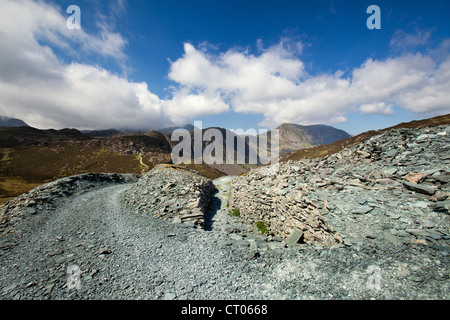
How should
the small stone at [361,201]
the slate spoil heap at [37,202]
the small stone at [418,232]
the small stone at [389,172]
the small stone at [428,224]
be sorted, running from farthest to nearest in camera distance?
the slate spoil heap at [37,202] < the small stone at [389,172] < the small stone at [361,201] < the small stone at [428,224] < the small stone at [418,232]

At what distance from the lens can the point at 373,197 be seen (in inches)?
457

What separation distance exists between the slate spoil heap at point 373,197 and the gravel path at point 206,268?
1386mm

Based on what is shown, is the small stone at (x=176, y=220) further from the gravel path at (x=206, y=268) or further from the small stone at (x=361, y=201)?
the small stone at (x=361, y=201)

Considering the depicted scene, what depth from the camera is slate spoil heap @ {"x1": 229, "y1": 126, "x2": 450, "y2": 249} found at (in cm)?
907

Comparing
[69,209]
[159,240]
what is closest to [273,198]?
[159,240]

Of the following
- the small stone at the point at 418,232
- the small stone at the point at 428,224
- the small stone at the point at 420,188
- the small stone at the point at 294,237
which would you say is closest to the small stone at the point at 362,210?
the small stone at the point at 418,232

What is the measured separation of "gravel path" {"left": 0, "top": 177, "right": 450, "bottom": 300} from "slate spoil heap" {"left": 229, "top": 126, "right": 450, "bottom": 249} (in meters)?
1.39

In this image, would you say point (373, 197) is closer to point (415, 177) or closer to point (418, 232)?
point (415, 177)

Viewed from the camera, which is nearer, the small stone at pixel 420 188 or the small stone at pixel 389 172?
the small stone at pixel 420 188

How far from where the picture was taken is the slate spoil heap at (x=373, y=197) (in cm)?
907

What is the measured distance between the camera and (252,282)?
8320 millimetres
